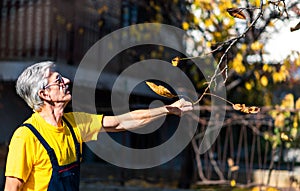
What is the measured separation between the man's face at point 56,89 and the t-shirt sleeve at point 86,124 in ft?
0.74

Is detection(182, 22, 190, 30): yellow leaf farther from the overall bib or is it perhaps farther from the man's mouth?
the overall bib

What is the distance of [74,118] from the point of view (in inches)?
155

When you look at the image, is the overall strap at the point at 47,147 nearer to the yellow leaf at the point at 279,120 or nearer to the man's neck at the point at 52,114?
the man's neck at the point at 52,114

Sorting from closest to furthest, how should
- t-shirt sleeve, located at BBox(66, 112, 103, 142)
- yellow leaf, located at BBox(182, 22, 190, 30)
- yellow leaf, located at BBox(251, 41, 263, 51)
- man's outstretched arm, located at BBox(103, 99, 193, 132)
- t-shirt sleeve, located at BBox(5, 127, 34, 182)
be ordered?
t-shirt sleeve, located at BBox(5, 127, 34, 182) → t-shirt sleeve, located at BBox(66, 112, 103, 142) → man's outstretched arm, located at BBox(103, 99, 193, 132) → yellow leaf, located at BBox(251, 41, 263, 51) → yellow leaf, located at BBox(182, 22, 190, 30)

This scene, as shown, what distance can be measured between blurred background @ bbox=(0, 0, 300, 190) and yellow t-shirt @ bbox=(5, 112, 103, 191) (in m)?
3.80

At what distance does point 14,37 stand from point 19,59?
60 centimetres

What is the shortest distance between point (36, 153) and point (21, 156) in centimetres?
10

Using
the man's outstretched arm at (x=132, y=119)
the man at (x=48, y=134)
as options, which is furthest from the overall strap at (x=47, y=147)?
the man's outstretched arm at (x=132, y=119)

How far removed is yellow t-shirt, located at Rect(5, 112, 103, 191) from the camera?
3.40 m

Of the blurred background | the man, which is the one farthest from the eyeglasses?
the blurred background

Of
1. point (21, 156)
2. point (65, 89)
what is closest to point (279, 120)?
point (65, 89)

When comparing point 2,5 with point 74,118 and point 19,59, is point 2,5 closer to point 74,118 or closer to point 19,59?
point 19,59

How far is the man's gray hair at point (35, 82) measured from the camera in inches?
145

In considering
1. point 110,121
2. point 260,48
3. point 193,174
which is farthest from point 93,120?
point 193,174
